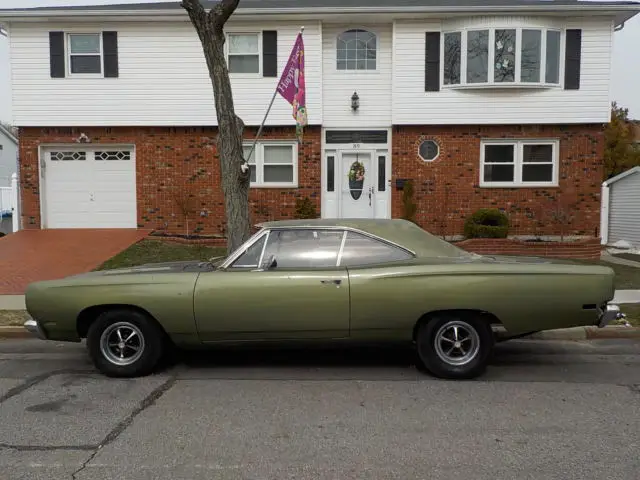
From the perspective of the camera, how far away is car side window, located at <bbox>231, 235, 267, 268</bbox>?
536 cm

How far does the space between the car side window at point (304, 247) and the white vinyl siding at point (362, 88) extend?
977cm

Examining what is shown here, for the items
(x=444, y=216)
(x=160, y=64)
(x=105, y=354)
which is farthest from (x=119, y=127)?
(x=105, y=354)

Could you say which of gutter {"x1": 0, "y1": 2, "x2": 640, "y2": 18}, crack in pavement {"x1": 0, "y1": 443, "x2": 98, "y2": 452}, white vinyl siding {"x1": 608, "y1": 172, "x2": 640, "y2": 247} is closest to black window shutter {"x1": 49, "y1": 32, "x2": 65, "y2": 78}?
gutter {"x1": 0, "y1": 2, "x2": 640, "y2": 18}

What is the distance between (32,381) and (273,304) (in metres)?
2.37

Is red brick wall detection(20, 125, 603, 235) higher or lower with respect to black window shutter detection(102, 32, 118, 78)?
lower

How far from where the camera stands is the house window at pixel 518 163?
48.4 ft

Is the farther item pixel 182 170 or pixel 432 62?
pixel 182 170

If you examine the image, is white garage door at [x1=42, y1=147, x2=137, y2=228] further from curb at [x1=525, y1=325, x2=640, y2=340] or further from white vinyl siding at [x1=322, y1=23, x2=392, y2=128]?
curb at [x1=525, y1=325, x2=640, y2=340]

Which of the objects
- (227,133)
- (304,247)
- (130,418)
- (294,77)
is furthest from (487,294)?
(294,77)

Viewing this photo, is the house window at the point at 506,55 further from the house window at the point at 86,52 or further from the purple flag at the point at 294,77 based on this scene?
the house window at the point at 86,52

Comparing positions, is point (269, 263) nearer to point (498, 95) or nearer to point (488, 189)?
point (488, 189)

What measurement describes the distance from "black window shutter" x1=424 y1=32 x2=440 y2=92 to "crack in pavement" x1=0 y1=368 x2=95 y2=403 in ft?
37.4

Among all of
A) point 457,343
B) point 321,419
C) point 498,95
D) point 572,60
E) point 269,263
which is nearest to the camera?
point 321,419

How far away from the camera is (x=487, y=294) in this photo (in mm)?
5035
